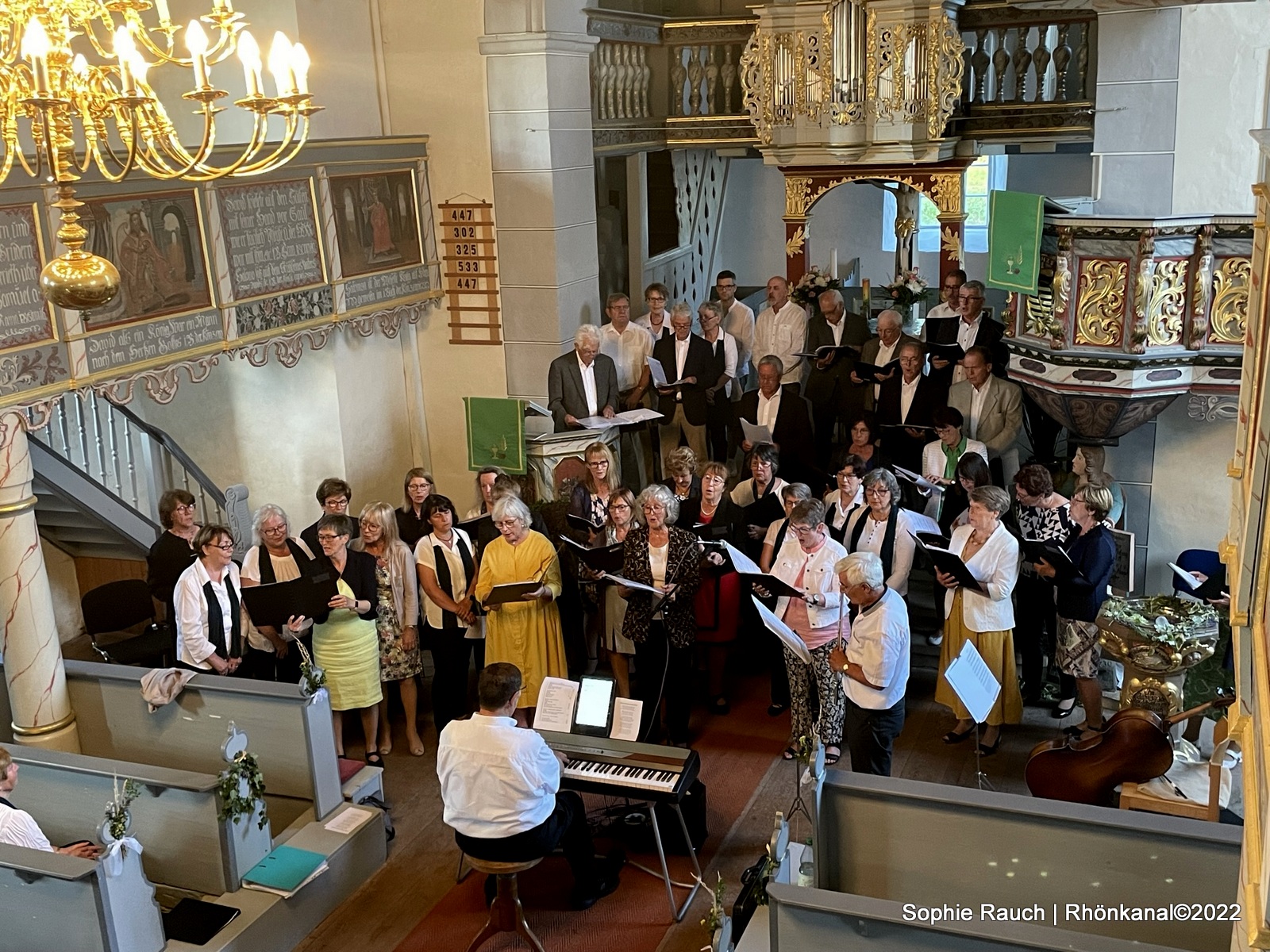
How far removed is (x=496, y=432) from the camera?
9469mm

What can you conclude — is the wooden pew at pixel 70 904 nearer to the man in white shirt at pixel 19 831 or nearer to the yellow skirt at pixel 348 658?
the man in white shirt at pixel 19 831

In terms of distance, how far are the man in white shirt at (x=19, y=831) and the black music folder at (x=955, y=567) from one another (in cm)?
436

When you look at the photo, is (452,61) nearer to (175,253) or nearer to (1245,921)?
(175,253)

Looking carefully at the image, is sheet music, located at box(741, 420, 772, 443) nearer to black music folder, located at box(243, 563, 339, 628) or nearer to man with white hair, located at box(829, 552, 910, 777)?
man with white hair, located at box(829, 552, 910, 777)

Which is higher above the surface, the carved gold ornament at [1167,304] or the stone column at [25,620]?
the carved gold ornament at [1167,304]

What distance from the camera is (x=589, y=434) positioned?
365 inches

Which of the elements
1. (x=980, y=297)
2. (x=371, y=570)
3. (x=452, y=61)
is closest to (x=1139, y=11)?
(x=980, y=297)

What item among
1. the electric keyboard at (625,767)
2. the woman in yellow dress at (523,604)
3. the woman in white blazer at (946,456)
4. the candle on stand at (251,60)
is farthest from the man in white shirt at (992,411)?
the candle on stand at (251,60)

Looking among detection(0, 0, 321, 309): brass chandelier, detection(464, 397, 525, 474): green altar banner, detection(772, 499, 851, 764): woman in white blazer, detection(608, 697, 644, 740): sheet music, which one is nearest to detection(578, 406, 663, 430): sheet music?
detection(464, 397, 525, 474): green altar banner

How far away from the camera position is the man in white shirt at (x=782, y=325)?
1015 cm

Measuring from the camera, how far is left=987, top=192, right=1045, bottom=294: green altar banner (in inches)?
288

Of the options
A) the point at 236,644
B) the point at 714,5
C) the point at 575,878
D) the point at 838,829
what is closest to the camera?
the point at 838,829

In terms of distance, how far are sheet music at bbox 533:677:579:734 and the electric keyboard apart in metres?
0.13

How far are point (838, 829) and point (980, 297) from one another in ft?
17.1
